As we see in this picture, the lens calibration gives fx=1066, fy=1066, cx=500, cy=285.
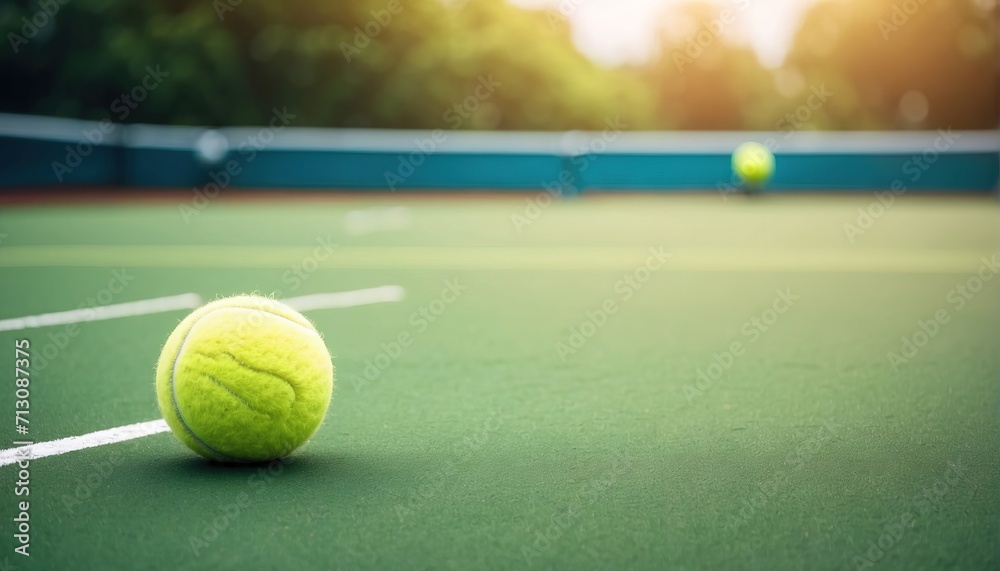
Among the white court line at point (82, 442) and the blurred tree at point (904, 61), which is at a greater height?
the blurred tree at point (904, 61)

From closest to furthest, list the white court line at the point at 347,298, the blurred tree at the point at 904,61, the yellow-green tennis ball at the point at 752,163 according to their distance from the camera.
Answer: the white court line at the point at 347,298 < the yellow-green tennis ball at the point at 752,163 < the blurred tree at the point at 904,61

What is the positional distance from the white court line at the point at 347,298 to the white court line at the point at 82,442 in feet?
9.66

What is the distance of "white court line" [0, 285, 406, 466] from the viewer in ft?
11.7

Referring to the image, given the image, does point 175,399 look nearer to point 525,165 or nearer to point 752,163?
point 752,163

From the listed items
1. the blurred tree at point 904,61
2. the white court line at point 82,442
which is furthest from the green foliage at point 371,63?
the white court line at point 82,442

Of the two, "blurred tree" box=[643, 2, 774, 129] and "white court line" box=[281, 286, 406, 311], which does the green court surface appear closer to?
"white court line" box=[281, 286, 406, 311]

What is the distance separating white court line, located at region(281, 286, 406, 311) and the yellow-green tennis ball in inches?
590

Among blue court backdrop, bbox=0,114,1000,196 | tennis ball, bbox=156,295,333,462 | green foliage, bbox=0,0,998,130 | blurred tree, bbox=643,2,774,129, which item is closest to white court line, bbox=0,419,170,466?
tennis ball, bbox=156,295,333,462

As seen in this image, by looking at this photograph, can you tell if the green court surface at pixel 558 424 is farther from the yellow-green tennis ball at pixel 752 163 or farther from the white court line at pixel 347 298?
the yellow-green tennis ball at pixel 752 163

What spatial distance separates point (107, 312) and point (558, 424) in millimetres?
3879

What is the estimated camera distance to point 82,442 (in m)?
3.69

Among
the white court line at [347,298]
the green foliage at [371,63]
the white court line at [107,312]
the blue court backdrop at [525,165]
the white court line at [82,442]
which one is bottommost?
the white court line at [82,442]

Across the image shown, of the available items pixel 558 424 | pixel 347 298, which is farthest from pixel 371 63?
pixel 558 424

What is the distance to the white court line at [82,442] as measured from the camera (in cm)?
350
